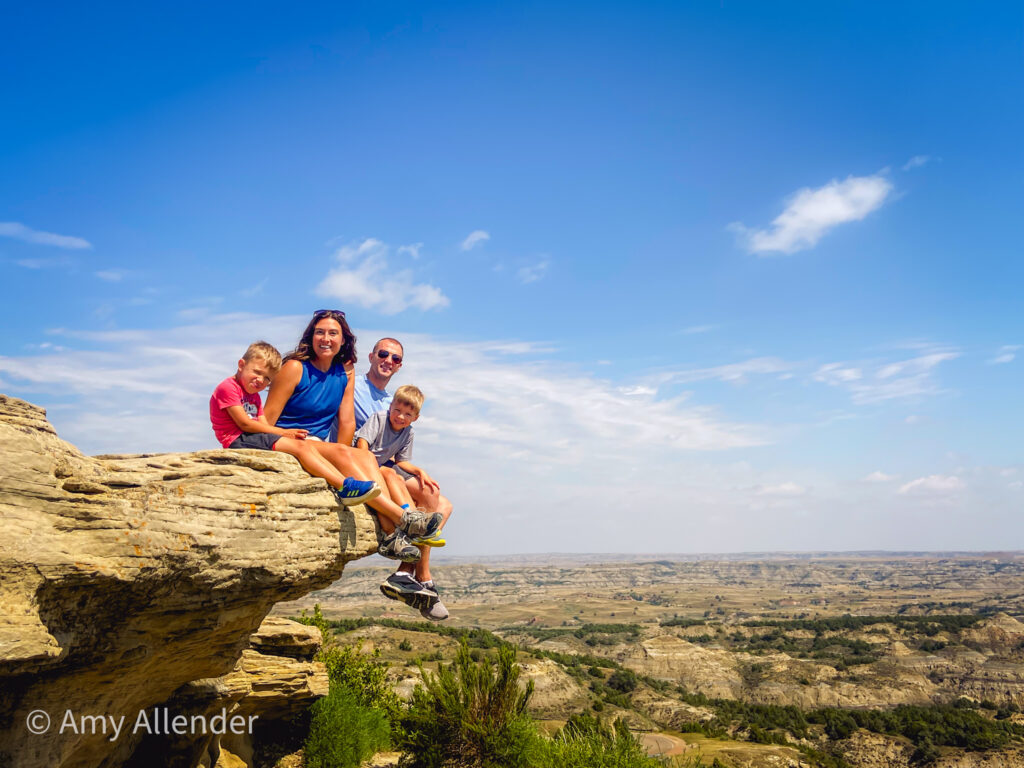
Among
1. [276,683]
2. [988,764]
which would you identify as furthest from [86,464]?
[988,764]

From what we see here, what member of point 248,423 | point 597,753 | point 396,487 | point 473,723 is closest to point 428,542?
point 396,487

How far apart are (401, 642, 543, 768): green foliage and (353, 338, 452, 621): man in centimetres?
1127

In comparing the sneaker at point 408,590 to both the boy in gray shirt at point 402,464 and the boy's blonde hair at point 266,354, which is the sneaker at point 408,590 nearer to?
the boy in gray shirt at point 402,464

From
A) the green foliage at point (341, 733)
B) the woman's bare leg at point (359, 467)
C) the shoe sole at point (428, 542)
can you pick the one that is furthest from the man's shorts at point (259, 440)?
the green foliage at point (341, 733)

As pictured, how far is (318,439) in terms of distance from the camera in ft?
23.0

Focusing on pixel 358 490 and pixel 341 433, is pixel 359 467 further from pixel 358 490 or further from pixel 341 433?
pixel 341 433

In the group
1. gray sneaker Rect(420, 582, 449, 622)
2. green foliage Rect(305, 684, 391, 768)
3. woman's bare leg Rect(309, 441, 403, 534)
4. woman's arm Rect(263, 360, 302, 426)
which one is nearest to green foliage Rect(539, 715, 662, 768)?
green foliage Rect(305, 684, 391, 768)

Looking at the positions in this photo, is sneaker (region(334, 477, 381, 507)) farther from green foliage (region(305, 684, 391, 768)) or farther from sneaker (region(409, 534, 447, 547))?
green foliage (region(305, 684, 391, 768))

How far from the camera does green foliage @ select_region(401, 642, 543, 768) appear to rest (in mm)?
16438

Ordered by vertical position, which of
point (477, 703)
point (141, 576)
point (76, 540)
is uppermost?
point (76, 540)

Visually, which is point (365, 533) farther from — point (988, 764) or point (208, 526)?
point (988, 764)

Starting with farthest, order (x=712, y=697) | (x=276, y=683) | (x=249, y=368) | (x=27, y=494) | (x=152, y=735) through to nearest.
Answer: (x=712, y=697)
(x=276, y=683)
(x=152, y=735)
(x=249, y=368)
(x=27, y=494)

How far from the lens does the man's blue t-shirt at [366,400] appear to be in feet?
25.3

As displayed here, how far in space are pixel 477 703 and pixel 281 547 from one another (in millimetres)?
13766
